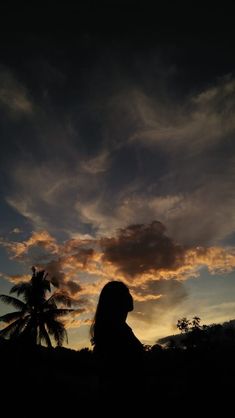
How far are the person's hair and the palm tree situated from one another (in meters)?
25.5

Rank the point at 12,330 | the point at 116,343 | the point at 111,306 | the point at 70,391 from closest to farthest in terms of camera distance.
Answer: the point at 116,343 → the point at 111,306 → the point at 70,391 → the point at 12,330

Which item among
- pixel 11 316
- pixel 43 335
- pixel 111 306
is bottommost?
pixel 111 306

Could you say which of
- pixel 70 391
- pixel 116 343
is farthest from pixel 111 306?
pixel 70 391

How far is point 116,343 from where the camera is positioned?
286cm

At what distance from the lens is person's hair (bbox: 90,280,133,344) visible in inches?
121

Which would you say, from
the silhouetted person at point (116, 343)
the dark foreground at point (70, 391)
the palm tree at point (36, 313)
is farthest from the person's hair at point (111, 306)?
the palm tree at point (36, 313)

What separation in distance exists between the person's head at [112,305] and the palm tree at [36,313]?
25.5 m

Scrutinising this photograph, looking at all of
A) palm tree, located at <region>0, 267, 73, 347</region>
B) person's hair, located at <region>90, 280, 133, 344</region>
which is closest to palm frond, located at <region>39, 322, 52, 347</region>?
palm tree, located at <region>0, 267, 73, 347</region>

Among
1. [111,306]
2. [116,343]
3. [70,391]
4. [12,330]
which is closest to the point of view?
[116,343]

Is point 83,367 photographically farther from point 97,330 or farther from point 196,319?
point 97,330

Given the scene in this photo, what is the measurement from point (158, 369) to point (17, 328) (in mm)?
19231

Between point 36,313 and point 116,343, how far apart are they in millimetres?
27128

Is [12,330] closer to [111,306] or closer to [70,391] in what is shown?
[70,391]

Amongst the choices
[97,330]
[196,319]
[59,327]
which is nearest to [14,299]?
[59,327]
